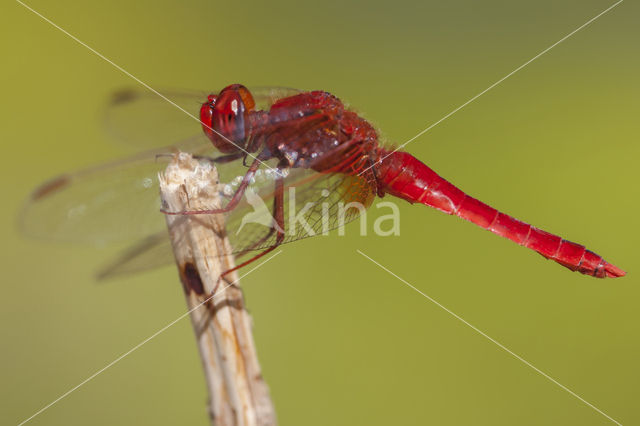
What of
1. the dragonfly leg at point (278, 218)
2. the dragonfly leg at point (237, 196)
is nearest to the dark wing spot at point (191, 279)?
the dragonfly leg at point (237, 196)

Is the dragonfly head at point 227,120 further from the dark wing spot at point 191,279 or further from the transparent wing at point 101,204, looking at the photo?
the dark wing spot at point 191,279

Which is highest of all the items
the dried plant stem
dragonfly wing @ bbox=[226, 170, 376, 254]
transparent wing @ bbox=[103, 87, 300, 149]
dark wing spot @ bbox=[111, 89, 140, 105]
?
dark wing spot @ bbox=[111, 89, 140, 105]

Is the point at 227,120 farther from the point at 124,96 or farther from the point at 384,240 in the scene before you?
the point at 384,240

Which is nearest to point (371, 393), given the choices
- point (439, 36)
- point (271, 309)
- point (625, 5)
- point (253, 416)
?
point (271, 309)

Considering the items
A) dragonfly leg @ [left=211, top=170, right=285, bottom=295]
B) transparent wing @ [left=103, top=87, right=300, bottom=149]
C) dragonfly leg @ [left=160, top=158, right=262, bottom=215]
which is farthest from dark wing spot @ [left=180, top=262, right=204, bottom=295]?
transparent wing @ [left=103, top=87, right=300, bottom=149]

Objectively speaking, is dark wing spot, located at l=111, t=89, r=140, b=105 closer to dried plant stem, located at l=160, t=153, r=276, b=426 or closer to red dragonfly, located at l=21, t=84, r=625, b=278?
red dragonfly, located at l=21, t=84, r=625, b=278

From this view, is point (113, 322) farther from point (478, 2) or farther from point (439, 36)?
point (478, 2)
